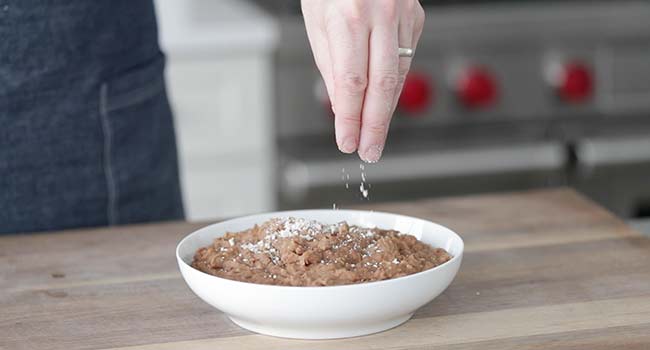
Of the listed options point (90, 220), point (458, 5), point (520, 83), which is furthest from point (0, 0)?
point (520, 83)

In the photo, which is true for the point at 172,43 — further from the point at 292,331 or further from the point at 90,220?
the point at 292,331

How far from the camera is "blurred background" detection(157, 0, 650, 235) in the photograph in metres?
2.38

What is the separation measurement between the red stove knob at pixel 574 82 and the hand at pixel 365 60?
1413 mm

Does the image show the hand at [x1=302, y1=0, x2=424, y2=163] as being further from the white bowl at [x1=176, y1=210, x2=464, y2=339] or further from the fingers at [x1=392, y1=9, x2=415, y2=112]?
the white bowl at [x1=176, y1=210, x2=464, y2=339]

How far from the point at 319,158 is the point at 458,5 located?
0.49 m

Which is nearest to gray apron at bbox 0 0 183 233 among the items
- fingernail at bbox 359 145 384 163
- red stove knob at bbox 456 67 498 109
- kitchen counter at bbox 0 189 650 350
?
kitchen counter at bbox 0 189 650 350

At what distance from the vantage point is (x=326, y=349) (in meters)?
1.04

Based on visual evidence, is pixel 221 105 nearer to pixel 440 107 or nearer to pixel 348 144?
pixel 440 107

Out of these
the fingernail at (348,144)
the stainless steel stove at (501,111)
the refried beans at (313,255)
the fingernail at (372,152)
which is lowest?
the stainless steel stove at (501,111)

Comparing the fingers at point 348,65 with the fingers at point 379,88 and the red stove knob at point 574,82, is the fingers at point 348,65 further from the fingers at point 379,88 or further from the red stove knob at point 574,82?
the red stove knob at point 574,82

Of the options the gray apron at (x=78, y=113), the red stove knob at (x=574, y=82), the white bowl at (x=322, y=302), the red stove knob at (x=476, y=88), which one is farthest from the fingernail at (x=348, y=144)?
the red stove knob at (x=574, y=82)

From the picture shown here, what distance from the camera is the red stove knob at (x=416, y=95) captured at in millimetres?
2438

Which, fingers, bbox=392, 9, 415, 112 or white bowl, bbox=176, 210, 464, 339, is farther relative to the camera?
fingers, bbox=392, 9, 415, 112

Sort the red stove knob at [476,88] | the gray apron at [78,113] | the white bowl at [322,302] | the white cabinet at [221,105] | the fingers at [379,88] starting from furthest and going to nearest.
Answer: the red stove knob at [476,88]
the white cabinet at [221,105]
the gray apron at [78,113]
the fingers at [379,88]
the white bowl at [322,302]
